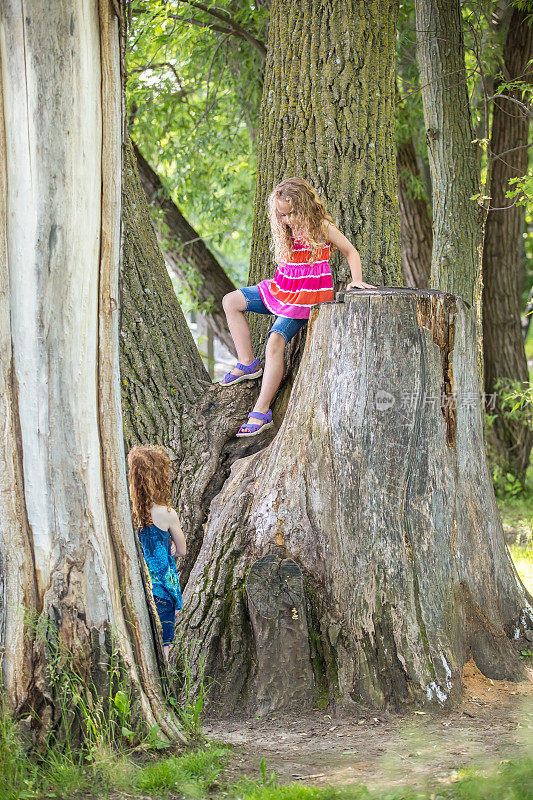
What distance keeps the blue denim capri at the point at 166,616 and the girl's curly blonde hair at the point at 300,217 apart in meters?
2.22

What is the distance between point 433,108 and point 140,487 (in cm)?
486

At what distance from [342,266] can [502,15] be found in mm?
4714

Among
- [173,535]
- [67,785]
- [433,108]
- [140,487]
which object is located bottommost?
[67,785]

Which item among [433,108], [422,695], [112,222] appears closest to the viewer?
[112,222]

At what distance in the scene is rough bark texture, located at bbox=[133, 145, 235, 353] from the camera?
10.1 metres

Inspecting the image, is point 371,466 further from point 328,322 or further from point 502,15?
point 502,15

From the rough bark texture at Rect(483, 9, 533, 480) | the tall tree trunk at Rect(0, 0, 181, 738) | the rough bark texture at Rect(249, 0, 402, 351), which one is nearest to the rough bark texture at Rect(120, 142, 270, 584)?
the rough bark texture at Rect(249, 0, 402, 351)

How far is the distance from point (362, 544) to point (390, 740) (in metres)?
0.91

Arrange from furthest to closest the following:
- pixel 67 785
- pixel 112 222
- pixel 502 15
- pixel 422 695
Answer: pixel 502 15 < pixel 422 695 < pixel 112 222 < pixel 67 785

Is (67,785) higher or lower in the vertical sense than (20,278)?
lower

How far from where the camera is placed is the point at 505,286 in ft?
33.7

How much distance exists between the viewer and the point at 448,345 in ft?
14.3

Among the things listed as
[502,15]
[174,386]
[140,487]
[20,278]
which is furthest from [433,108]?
[20,278]

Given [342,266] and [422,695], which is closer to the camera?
[422,695]
